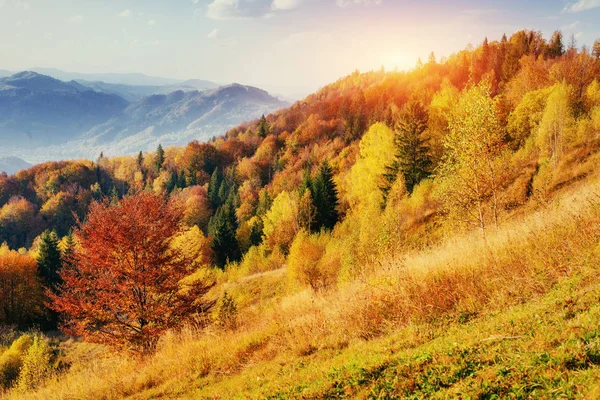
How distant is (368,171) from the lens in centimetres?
4966

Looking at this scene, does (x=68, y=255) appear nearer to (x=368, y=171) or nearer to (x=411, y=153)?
(x=411, y=153)

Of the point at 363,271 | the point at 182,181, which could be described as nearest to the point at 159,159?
the point at 182,181

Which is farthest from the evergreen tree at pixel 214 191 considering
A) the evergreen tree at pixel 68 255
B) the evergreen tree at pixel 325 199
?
the evergreen tree at pixel 325 199

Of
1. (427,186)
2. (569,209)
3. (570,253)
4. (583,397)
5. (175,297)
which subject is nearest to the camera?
(583,397)

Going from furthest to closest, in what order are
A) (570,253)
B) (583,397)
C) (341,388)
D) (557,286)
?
1. (570,253)
2. (557,286)
3. (341,388)
4. (583,397)

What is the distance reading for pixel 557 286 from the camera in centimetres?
643

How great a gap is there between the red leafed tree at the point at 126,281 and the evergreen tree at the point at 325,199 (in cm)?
4243

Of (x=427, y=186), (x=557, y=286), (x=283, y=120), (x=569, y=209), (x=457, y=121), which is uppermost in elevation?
(x=283, y=120)

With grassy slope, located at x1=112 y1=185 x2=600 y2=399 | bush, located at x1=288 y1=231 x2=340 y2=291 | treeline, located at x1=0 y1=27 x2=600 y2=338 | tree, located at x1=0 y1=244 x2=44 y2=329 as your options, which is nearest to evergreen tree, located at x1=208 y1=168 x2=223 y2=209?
treeline, located at x1=0 y1=27 x2=600 y2=338

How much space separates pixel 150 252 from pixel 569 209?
14.6 meters

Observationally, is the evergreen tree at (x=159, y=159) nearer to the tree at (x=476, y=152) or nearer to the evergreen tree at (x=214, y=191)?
the evergreen tree at (x=214, y=191)

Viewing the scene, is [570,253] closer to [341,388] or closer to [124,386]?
[341,388]

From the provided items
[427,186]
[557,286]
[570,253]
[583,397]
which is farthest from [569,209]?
[427,186]

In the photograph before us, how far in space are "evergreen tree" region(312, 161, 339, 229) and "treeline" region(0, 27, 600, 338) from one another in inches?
6.4
